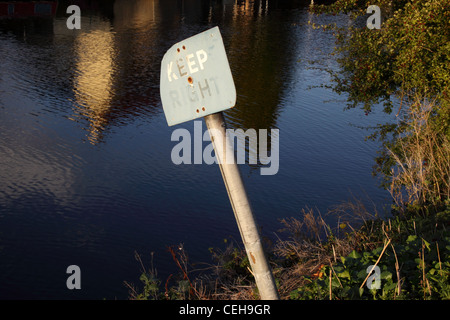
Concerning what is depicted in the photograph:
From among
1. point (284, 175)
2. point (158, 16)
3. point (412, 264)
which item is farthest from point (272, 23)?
point (412, 264)

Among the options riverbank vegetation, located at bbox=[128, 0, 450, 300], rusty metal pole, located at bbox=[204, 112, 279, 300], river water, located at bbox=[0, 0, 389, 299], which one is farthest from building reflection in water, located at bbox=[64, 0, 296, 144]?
rusty metal pole, located at bbox=[204, 112, 279, 300]

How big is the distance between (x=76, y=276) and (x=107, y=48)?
67.0ft

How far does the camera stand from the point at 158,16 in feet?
135

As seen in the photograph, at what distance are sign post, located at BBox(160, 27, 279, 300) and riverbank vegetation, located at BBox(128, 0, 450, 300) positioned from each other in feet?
6.08

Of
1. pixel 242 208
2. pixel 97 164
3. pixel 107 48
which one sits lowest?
pixel 242 208

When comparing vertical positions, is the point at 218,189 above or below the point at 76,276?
above

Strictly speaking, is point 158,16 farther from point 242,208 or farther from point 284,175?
point 242,208

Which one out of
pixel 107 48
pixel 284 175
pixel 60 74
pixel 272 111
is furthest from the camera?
pixel 107 48

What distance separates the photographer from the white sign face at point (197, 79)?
8.99 feet

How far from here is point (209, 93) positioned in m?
2.78

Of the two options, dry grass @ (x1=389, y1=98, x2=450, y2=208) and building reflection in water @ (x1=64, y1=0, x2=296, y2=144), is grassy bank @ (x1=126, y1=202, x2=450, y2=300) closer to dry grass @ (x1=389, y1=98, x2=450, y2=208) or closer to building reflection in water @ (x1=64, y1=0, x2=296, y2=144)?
dry grass @ (x1=389, y1=98, x2=450, y2=208)

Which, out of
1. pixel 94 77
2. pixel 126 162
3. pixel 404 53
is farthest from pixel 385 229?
pixel 94 77

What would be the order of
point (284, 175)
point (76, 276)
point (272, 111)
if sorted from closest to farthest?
point (76, 276)
point (284, 175)
point (272, 111)

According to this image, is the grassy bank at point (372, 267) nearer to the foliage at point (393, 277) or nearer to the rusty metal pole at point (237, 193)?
the foliage at point (393, 277)
